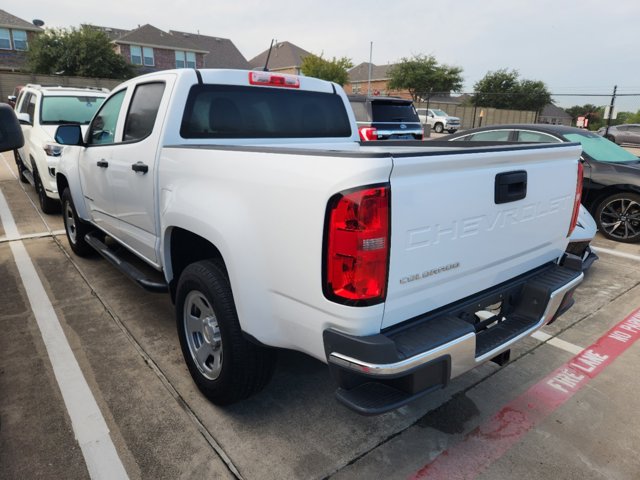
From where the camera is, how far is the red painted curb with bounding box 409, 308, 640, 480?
90.5 inches

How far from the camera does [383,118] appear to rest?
32.4ft

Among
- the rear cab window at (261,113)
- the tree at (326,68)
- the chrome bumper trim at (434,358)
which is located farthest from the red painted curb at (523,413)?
the tree at (326,68)

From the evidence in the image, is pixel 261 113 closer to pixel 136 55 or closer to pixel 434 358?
pixel 434 358

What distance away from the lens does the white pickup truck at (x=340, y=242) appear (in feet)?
5.73

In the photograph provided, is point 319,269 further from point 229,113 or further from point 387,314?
point 229,113

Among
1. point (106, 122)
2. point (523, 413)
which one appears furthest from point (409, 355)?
point (106, 122)

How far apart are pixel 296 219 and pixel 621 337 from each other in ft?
10.9

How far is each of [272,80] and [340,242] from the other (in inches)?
84.7

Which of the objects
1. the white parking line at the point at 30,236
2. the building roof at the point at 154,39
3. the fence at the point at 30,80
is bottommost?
the white parking line at the point at 30,236

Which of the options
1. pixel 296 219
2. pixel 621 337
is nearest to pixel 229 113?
pixel 296 219

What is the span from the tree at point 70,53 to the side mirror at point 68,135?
3635 cm

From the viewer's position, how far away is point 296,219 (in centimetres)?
185

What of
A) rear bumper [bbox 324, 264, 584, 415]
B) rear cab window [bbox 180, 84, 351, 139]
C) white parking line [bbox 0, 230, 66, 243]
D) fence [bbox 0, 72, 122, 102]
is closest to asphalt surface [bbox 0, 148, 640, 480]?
rear bumper [bbox 324, 264, 584, 415]

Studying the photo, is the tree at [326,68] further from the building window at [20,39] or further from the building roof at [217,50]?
Result: the building window at [20,39]
